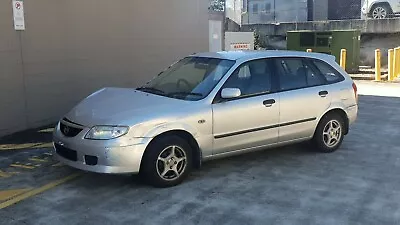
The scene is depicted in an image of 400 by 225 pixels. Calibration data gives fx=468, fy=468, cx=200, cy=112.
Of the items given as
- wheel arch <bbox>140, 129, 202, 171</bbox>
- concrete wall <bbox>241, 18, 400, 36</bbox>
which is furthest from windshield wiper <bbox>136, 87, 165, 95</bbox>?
concrete wall <bbox>241, 18, 400, 36</bbox>

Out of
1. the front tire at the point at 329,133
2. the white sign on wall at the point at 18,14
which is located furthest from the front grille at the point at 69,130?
the front tire at the point at 329,133

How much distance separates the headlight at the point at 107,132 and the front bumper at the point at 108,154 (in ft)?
0.15

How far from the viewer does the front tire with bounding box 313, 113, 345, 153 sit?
21.3 ft

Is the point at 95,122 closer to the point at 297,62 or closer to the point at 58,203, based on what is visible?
the point at 58,203

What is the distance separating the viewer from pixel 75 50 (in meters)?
8.79

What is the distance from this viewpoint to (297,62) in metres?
6.37

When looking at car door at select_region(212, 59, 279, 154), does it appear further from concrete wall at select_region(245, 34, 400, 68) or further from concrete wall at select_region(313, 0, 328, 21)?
concrete wall at select_region(313, 0, 328, 21)

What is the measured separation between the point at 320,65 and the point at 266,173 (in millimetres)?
1918

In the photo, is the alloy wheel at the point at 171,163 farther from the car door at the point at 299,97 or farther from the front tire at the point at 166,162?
the car door at the point at 299,97

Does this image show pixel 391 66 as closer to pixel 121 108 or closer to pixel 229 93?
pixel 229 93

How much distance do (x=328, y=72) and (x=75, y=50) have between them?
4717 mm

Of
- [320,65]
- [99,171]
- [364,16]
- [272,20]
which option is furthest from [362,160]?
[272,20]

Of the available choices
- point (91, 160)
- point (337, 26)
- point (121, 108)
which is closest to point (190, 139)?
point (121, 108)

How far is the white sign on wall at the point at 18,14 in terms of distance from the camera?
7.54 metres
